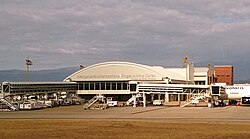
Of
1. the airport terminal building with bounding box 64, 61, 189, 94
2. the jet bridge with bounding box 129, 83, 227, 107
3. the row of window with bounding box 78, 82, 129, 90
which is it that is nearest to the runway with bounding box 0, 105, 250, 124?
the jet bridge with bounding box 129, 83, 227, 107

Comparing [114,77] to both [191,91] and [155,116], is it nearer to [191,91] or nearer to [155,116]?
[191,91]

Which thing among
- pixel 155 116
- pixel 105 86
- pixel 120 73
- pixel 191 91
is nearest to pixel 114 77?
pixel 120 73

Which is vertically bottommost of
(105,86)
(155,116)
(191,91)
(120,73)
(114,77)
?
(155,116)

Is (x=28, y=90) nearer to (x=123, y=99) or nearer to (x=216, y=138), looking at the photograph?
(x=123, y=99)

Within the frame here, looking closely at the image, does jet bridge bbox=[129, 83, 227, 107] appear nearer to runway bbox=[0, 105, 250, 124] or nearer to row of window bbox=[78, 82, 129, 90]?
row of window bbox=[78, 82, 129, 90]

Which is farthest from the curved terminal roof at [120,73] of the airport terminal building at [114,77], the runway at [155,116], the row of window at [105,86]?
the runway at [155,116]

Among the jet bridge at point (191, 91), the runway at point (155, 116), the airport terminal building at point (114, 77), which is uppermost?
the airport terminal building at point (114, 77)

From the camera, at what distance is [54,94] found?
119 metres

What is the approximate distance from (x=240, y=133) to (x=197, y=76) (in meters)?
127

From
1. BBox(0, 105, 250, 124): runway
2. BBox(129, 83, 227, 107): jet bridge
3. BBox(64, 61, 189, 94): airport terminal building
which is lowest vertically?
BBox(0, 105, 250, 124): runway

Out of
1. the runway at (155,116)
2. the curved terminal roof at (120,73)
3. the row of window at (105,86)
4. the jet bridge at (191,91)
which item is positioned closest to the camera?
the runway at (155,116)

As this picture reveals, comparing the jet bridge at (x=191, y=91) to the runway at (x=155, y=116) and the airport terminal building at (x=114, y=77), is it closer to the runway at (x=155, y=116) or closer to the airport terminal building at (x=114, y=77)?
the airport terminal building at (x=114, y=77)

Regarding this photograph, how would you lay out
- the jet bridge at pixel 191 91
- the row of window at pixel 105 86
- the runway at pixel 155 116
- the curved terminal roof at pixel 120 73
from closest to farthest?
the runway at pixel 155 116, the jet bridge at pixel 191 91, the curved terminal roof at pixel 120 73, the row of window at pixel 105 86

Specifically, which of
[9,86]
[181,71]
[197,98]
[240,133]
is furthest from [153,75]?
[240,133]
